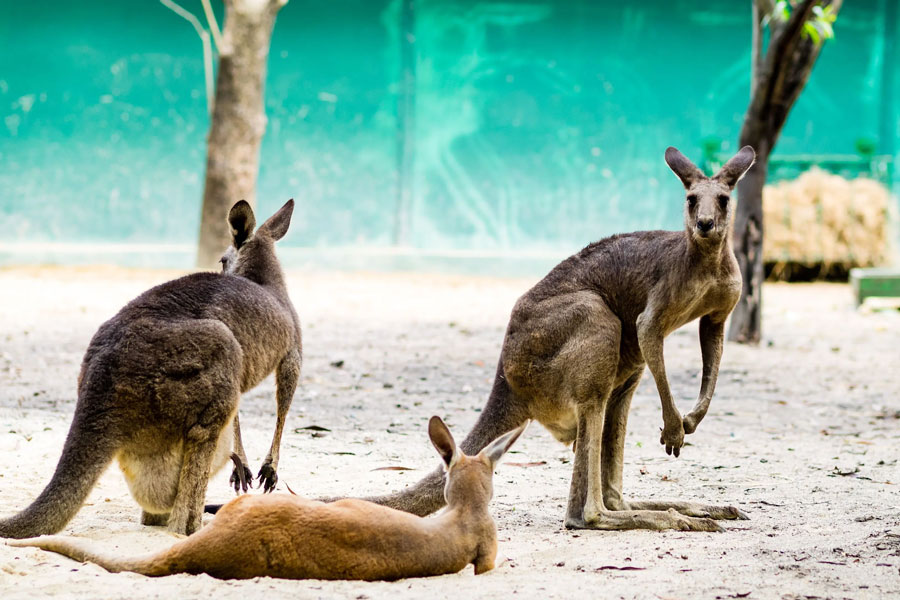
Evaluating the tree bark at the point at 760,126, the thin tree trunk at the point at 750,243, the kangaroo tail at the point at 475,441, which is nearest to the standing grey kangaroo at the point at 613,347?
the kangaroo tail at the point at 475,441

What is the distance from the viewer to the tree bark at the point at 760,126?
28.9ft

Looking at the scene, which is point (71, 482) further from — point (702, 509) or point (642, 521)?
point (702, 509)

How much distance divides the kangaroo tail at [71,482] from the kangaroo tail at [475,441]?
3.13 feet

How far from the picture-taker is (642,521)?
4.18 metres

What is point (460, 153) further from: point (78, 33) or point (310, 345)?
point (310, 345)

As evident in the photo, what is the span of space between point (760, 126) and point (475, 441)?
5700mm

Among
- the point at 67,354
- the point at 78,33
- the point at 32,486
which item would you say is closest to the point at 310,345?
the point at 67,354

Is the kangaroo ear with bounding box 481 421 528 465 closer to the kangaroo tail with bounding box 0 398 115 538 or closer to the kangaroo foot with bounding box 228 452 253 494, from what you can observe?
the kangaroo foot with bounding box 228 452 253 494

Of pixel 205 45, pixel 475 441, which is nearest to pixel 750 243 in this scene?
pixel 475 441

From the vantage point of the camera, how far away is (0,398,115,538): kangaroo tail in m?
3.55

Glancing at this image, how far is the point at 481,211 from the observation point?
1505cm

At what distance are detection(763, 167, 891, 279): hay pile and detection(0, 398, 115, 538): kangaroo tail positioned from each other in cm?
1253

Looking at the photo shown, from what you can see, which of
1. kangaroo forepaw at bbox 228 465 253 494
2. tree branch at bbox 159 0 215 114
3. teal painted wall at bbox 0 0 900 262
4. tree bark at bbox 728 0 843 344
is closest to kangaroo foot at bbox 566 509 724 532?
kangaroo forepaw at bbox 228 465 253 494

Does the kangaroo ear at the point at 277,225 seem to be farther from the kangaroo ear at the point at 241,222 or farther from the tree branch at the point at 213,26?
the tree branch at the point at 213,26
